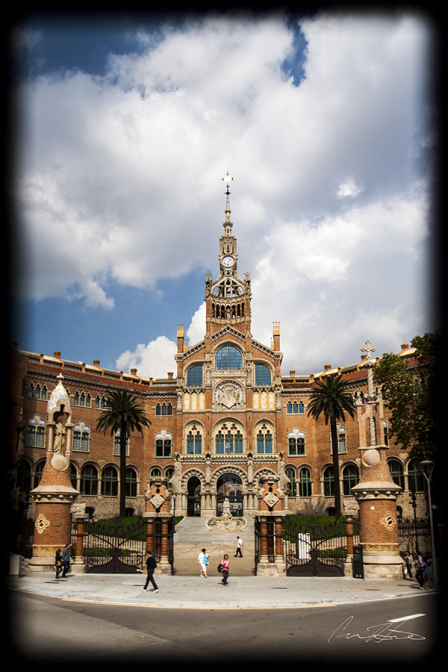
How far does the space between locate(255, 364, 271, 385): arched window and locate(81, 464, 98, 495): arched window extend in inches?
788

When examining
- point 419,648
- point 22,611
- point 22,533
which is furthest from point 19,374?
point 419,648

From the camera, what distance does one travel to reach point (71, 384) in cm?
5734

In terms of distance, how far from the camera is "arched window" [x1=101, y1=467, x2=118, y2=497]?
5851 cm

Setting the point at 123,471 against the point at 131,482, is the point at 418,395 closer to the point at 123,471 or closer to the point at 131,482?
the point at 123,471

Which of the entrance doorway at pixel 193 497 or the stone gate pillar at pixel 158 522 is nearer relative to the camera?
the stone gate pillar at pixel 158 522

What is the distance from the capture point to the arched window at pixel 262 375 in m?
62.7

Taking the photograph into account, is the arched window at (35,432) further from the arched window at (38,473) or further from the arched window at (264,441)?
the arched window at (264,441)

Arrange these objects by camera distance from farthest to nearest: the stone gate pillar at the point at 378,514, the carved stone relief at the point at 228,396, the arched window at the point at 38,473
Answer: the carved stone relief at the point at 228,396, the arched window at the point at 38,473, the stone gate pillar at the point at 378,514

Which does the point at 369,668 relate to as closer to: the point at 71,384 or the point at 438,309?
the point at 438,309

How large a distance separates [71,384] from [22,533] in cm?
2872

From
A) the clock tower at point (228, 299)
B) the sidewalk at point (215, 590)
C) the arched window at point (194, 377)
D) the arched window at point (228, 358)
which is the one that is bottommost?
the sidewalk at point (215, 590)

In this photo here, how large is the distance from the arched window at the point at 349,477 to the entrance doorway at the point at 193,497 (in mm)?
15578

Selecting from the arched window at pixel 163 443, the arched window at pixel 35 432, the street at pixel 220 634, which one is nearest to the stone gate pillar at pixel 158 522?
the street at pixel 220 634

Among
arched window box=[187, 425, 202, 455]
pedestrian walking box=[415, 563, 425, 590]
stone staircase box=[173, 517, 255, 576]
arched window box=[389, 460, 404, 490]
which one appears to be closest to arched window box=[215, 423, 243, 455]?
arched window box=[187, 425, 202, 455]
